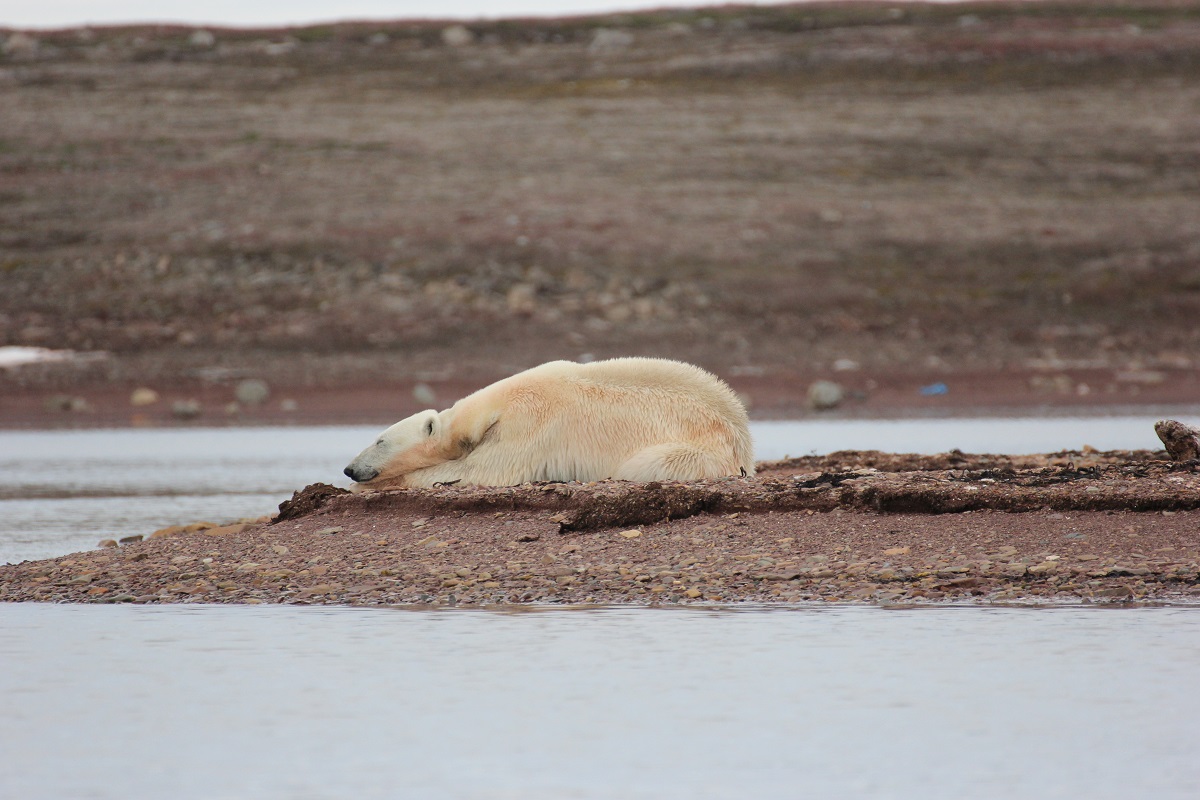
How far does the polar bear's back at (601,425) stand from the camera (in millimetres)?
10961

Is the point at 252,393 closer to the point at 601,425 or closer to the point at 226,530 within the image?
the point at 226,530

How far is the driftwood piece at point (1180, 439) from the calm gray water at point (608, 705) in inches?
165

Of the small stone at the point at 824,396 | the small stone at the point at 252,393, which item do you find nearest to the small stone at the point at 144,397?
the small stone at the point at 252,393

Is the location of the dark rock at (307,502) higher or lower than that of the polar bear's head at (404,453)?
lower

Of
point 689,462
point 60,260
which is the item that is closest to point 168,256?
point 60,260

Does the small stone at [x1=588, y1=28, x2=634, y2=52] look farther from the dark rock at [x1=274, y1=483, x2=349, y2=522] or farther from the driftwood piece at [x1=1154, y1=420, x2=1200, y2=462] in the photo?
the dark rock at [x1=274, y1=483, x2=349, y2=522]

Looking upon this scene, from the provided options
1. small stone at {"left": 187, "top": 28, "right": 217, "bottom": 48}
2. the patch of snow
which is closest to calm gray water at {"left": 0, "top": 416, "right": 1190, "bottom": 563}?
the patch of snow

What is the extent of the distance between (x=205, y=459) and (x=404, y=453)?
1092cm

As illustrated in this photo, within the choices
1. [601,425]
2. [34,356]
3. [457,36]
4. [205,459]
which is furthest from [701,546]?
[457,36]

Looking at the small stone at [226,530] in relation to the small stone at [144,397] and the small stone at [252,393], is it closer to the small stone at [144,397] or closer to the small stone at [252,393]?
the small stone at [252,393]

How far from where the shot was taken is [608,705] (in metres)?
6.09

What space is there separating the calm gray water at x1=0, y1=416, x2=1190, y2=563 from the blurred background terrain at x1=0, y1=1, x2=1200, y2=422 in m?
5.08

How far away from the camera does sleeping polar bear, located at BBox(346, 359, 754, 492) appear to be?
10.9 meters

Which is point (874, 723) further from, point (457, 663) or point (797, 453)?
point (797, 453)
